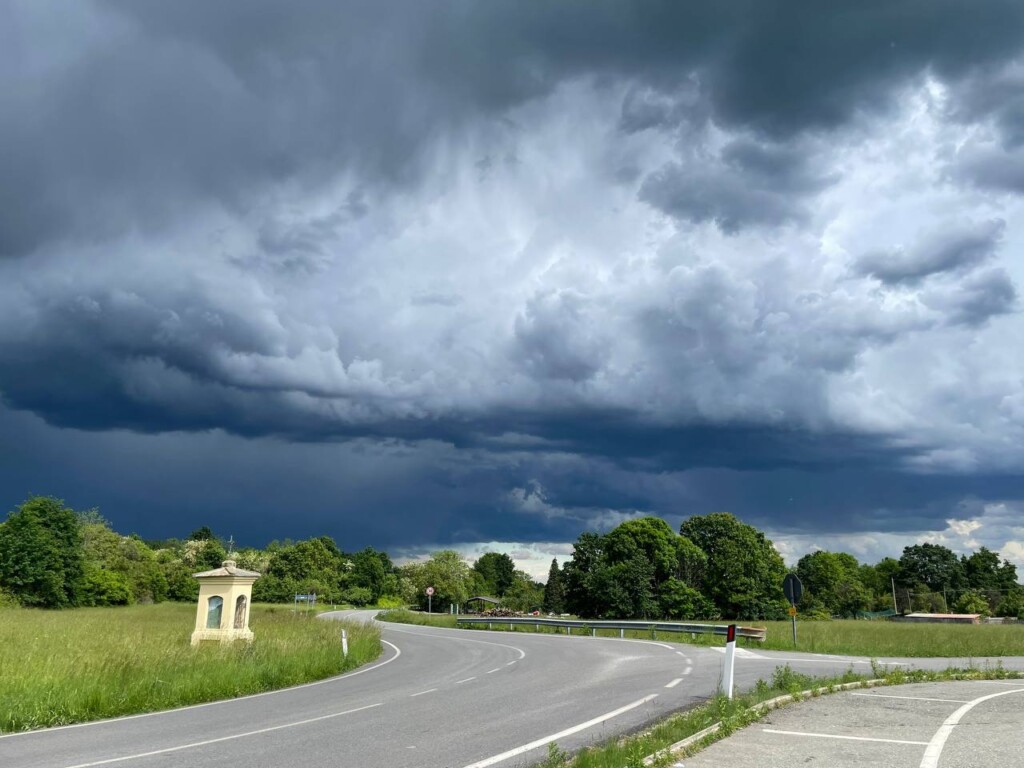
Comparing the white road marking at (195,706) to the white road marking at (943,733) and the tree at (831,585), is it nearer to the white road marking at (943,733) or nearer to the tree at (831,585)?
the white road marking at (943,733)

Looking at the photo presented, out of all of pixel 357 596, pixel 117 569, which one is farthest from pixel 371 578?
pixel 117 569

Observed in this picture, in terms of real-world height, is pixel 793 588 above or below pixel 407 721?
above

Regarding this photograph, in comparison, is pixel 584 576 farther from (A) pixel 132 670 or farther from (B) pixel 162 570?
(A) pixel 132 670

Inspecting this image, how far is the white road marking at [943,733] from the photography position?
26.1 ft

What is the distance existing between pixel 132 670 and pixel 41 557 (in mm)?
73696

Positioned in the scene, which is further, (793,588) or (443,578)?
(443,578)

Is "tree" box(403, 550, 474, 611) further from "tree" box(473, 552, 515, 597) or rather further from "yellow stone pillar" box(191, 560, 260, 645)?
"yellow stone pillar" box(191, 560, 260, 645)

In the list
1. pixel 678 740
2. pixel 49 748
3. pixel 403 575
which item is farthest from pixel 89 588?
pixel 678 740

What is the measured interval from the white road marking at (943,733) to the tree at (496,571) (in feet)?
543

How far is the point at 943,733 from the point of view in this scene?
31.9ft

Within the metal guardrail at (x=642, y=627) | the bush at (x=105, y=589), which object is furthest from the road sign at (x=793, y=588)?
the bush at (x=105, y=589)

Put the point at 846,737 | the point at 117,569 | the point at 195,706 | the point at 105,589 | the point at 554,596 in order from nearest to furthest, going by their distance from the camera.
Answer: the point at 846,737
the point at 195,706
the point at 105,589
the point at 117,569
the point at 554,596

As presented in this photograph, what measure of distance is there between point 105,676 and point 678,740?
11429 millimetres

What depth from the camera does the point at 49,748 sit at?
9805 mm
